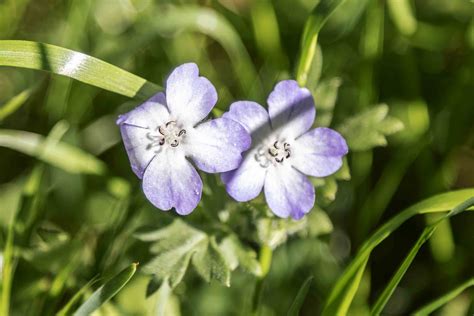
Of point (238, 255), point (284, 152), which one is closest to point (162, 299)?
point (238, 255)

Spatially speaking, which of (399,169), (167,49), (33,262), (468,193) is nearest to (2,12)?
(167,49)

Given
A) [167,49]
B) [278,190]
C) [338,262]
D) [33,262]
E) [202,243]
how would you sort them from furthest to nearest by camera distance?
1. [167,49]
2. [338,262]
3. [33,262]
4. [202,243]
5. [278,190]

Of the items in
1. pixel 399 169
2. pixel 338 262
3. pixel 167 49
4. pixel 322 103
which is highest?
pixel 322 103

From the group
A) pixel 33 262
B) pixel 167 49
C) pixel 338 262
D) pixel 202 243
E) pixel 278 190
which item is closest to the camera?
pixel 278 190

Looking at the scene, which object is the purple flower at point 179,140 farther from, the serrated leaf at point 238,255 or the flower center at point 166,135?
the serrated leaf at point 238,255

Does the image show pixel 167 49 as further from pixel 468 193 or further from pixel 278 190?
pixel 468 193

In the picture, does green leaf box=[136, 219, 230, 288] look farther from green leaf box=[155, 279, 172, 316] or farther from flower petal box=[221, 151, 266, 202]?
flower petal box=[221, 151, 266, 202]
